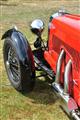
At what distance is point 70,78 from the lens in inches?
183

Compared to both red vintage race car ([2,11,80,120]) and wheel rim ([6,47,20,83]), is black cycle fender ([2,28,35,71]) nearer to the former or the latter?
red vintage race car ([2,11,80,120])

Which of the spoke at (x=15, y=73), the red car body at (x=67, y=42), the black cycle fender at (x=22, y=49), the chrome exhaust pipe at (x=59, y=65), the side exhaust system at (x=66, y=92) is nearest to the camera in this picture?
the side exhaust system at (x=66, y=92)

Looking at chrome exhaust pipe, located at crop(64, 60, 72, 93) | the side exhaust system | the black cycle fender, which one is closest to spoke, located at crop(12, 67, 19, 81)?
the black cycle fender

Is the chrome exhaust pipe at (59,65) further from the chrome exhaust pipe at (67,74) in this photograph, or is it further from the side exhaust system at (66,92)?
the chrome exhaust pipe at (67,74)

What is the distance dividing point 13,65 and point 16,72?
191 mm

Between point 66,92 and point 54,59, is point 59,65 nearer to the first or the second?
point 66,92

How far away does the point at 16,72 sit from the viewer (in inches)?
222

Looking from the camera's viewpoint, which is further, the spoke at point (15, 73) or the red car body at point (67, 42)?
the spoke at point (15, 73)

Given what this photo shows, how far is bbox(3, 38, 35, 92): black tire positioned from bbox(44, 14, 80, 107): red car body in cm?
48

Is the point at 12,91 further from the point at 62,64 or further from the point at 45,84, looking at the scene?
the point at 62,64

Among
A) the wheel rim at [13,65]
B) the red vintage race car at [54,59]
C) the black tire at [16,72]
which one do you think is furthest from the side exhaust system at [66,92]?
the wheel rim at [13,65]

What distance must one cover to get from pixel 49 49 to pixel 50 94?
2.44 ft

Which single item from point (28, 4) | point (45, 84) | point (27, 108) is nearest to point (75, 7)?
point (28, 4)

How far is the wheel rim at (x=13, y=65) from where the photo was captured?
5.50 metres
